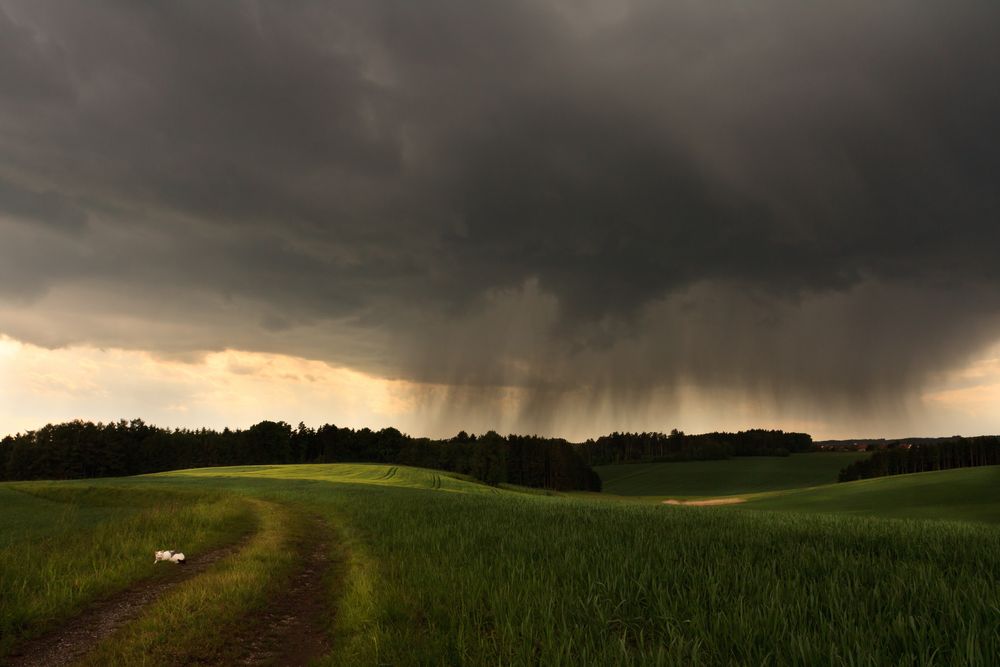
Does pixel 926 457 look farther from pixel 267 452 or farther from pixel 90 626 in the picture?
pixel 267 452

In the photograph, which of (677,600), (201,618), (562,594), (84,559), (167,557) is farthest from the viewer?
(167,557)

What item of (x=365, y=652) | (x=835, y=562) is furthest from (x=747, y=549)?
(x=365, y=652)

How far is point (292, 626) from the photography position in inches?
326

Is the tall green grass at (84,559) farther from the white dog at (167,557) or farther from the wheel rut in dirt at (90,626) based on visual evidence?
the wheel rut in dirt at (90,626)

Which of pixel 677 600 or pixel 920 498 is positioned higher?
pixel 677 600

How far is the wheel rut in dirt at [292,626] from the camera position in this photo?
706 cm

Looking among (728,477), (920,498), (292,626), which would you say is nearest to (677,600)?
(292,626)

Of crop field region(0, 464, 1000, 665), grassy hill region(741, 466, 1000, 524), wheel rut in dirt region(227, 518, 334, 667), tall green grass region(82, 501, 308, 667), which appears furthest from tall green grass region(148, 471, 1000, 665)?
grassy hill region(741, 466, 1000, 524)

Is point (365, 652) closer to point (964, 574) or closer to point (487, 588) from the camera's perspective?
point (487, 588)

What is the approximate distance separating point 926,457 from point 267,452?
601 feet

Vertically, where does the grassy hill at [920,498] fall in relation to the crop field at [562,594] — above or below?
below

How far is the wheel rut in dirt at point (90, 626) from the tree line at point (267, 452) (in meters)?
110

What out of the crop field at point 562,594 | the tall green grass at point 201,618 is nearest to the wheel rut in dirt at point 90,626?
the crop field at point 562,594

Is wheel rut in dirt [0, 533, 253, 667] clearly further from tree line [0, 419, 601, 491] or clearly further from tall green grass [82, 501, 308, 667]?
tree line [0, 419, 601, 491]
